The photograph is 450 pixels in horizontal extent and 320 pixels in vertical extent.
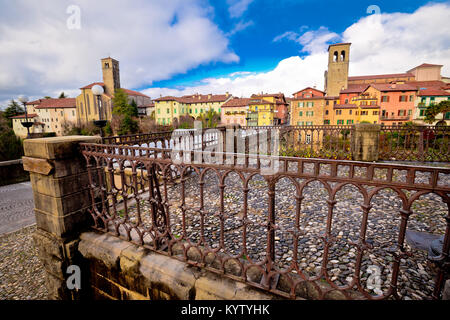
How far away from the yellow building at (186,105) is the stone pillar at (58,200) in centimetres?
5749

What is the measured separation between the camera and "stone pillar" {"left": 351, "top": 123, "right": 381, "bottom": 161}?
24.9 feet

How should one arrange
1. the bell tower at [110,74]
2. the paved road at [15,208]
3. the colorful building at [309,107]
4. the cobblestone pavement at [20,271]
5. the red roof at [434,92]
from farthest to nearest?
1. the bell tower at [110,74]
2. the colorful building at [309,107]
3. the red roof at [434,92]
4. the paved road at [15,208]
5. the cobblestone pavement at [20,271]

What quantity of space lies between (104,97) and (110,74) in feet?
30.1

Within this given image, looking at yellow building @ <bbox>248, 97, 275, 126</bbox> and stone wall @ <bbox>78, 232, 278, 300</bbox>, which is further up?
yellow building @ <bbox>248, 97, 275, 126</bbox>

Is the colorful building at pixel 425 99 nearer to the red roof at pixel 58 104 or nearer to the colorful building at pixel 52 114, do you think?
the colorful building at pixel 52 114

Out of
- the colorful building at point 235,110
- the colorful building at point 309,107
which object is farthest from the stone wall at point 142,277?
the colorful building at point 235,110

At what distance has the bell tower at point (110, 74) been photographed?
212ft

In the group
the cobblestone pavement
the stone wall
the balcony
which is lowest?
the cobblestone pavement

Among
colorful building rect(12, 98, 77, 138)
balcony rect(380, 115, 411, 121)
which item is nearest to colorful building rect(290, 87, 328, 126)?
balcony rect(380, 115, 411, 121)

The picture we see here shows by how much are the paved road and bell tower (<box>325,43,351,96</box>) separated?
199ft

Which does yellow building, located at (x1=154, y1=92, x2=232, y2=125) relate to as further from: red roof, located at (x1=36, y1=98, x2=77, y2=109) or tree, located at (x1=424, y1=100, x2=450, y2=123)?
tree, located at (x1=424, y1=100, x2=450, y2=123)

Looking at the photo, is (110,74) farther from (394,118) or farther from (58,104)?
(394,118)

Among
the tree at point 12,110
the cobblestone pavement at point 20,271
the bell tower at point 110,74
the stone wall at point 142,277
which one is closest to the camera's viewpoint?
the stone wall at point 142,277
